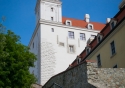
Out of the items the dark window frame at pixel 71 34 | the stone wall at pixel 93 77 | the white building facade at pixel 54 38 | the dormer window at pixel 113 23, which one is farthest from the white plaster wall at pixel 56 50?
the stone wall at pixel 93 77

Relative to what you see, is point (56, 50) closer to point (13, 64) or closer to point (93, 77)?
point (13, 64)

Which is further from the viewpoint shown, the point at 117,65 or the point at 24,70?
the point at 117,65

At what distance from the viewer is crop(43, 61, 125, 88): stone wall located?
17641mm

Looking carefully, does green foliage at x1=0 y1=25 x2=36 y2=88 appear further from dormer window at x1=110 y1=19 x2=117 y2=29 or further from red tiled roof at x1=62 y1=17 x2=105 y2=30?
red tiled roof at x1=62 y1=17 x2=105 y2=30

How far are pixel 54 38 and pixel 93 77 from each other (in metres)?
33.1

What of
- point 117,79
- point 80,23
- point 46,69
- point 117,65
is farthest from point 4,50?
point 80,23

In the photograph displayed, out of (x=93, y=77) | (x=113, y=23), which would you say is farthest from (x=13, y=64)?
(x=113, y=23)

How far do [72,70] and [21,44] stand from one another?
5722 mm

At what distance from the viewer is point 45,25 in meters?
50.8

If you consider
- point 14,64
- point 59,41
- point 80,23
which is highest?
point 80,23

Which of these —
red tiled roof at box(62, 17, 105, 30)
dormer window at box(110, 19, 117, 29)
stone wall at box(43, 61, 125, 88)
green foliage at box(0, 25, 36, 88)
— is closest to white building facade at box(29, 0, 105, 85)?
red tiled roof at box(62, 17, 105, 30)

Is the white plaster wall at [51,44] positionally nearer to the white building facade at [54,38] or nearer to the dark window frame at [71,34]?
the white building facade at [54,38]

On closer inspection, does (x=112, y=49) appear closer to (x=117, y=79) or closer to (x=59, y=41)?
(x=117, y=79)

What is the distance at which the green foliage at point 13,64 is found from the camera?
2000 centimetres
